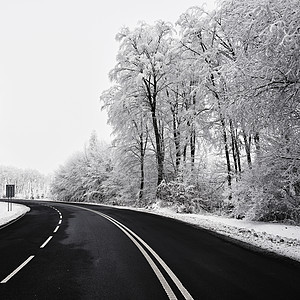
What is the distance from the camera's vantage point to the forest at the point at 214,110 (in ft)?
25.1

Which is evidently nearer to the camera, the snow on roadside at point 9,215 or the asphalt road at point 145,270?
the asphalt road at point 145,270

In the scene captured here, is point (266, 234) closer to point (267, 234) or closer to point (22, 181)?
point (267, 234)

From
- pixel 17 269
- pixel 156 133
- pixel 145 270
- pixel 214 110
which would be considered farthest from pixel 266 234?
pixel 156 133

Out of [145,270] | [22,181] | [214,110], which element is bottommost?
[145,270]

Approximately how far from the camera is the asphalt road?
449 cm

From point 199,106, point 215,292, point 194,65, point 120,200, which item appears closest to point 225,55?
point 194,65

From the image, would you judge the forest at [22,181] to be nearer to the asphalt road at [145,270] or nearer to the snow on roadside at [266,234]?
the snow on roadside at [266,234]

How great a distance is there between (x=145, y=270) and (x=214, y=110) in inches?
506

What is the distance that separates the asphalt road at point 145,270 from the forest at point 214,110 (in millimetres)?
3703

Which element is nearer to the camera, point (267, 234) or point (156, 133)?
point (267, 234)

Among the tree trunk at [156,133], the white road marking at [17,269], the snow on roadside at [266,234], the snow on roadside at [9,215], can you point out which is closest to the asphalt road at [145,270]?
the white road marking at [17,269]

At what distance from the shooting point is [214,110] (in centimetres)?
1686

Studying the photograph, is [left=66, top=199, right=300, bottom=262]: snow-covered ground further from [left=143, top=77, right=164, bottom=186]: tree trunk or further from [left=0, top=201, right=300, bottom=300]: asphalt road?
[left=143, top=77, right=164, bottom=186]: tree trunk

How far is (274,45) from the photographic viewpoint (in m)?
7.25
